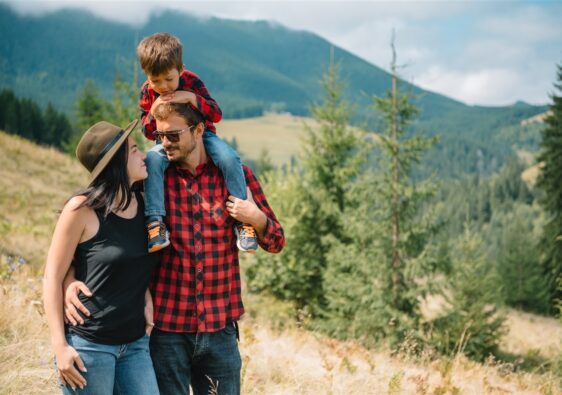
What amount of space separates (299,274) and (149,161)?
44.4 feet

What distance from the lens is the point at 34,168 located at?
2020 centimetres

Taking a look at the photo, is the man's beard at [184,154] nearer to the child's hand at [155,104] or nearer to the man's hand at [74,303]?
the child's hand at [155,104]

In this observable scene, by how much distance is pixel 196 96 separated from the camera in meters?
2.98

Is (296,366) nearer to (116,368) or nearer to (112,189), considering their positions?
(116,368)

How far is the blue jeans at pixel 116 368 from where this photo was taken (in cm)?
249

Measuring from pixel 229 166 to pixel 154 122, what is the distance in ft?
1.72

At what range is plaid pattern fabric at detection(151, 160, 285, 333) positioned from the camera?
9.32 ft

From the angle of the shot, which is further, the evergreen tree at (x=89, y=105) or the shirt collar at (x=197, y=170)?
the evergreen tree at (x=89, y=105)

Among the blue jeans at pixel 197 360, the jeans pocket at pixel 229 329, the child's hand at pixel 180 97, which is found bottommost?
the blue jeans at pixel 197 360

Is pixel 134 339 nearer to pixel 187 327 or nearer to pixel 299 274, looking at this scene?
pixel 187 327

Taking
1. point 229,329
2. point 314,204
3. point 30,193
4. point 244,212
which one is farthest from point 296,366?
point 30,193

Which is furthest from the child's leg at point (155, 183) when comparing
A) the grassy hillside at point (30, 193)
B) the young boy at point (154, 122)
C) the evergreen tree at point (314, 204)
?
the evergreen tree at point (314, 204)

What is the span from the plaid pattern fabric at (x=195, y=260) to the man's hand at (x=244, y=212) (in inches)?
2.6

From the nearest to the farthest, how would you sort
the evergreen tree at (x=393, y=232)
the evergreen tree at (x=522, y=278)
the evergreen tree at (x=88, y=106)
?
1. the evergreen tree at (x=393, y=232)
2. the evergreen tree at (x=522, y=278)
3. the evergreen tree at (x=88, y=106)
